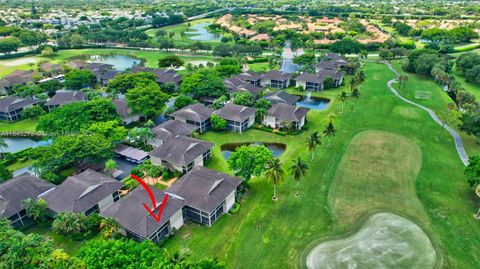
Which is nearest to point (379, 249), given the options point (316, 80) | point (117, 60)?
point (316, 80)

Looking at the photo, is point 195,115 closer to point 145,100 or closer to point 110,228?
point 145,100

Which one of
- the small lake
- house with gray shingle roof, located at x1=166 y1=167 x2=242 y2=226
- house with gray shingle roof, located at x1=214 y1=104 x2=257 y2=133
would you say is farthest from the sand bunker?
the small lake

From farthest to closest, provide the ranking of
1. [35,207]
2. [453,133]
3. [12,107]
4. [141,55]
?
1. [141,55]
2. [12,107]
3. [453,133]
4. [35,207]

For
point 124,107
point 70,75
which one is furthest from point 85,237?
point 70,75

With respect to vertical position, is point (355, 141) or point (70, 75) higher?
point (70, 75)

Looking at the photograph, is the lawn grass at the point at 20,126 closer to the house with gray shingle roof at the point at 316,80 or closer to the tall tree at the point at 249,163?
the tall tree at the point at 249,163

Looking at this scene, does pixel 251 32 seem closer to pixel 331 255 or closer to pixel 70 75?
pixel 70 75
